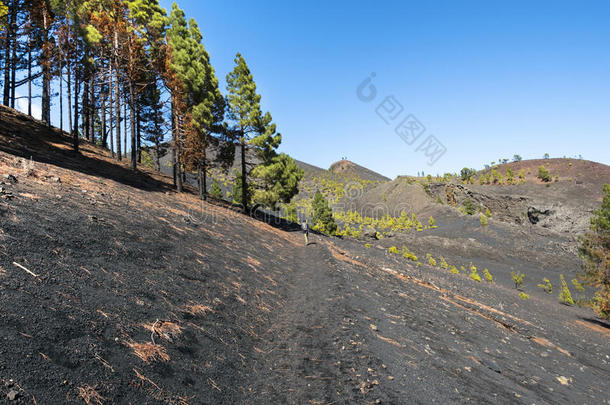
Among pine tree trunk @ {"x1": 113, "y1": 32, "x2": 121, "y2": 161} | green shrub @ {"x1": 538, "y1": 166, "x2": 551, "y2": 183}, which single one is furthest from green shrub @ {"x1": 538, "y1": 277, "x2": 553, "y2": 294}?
green shrub @ {"x1": 538, "y1": 166, "x2": 551, "y2": 183}

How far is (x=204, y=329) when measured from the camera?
555 cm

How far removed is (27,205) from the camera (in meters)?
6.71

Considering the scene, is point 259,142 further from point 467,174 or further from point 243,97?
point 467,174

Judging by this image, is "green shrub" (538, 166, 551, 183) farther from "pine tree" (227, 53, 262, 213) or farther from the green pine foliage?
"pine tree" (227, 53, 262, 213)

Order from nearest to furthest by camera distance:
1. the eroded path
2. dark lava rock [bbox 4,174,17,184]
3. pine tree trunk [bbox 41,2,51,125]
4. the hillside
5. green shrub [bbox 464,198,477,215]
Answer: the hillside → the eroded path → dark lava rock [bbox 4,174,17,184] → pine tree trunk [bbox 41,2,51,125] → green shrub [bbox 464,198,477,215]

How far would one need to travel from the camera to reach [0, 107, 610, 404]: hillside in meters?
3.66

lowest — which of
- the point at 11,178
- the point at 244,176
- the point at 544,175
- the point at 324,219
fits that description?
the point at 324,219

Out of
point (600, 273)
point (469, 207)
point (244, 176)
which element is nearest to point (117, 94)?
point (244, 176)

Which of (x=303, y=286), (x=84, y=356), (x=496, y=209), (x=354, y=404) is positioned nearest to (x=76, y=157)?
(x=303, y=286)

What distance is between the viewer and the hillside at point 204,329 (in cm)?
366

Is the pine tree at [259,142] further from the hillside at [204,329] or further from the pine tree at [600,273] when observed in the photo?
the pine tree at [600,273]

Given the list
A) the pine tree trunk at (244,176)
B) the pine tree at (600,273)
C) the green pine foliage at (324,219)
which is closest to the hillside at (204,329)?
the pine tree at (600,273)

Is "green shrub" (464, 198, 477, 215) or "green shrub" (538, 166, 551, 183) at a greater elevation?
"green shrub" (538, 166, 551, 183)

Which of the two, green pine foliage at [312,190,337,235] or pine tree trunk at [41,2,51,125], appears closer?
pine tree trunk at [41,2,51,125]
